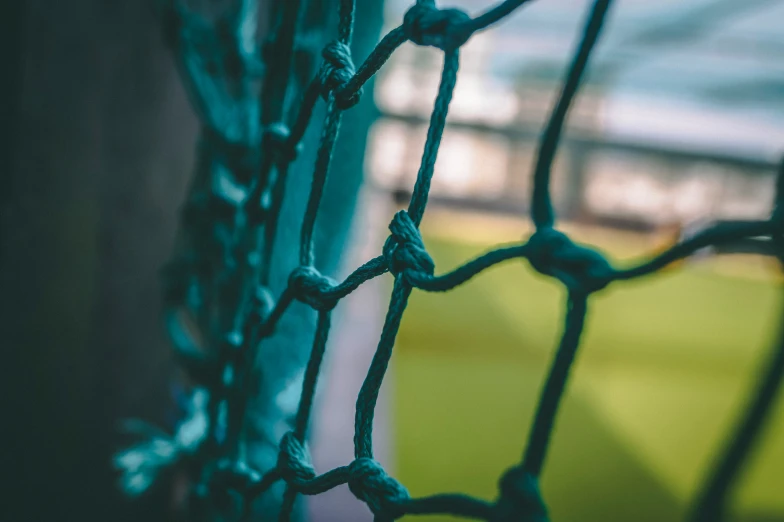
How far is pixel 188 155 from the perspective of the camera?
19.7 inches

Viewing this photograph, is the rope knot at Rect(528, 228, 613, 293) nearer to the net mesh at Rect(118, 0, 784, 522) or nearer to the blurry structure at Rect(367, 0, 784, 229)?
the net mesh at Rect(118, 0, 784, 522)

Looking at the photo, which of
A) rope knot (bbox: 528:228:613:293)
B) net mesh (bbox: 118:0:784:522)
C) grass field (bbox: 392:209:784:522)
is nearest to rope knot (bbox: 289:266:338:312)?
net mesh (bbox: 118:0:784:522)

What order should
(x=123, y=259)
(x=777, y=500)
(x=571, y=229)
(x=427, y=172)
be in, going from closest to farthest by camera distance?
(x=427, y=172) → (x=123, y=259) → (x=777, y=500) → (x=571, y=229)

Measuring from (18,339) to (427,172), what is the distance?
401 millimetres

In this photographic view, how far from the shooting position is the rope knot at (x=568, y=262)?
0.18 meters

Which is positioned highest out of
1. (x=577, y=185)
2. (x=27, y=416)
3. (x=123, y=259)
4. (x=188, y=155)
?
(x=577, y=185)

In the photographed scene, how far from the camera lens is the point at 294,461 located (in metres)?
0.27

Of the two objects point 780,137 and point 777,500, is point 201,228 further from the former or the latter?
point 780,137

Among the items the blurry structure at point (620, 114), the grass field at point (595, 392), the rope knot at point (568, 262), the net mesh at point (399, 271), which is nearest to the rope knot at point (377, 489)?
the net mesh at point (399, 271)

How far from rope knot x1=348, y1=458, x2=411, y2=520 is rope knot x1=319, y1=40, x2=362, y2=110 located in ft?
0.54

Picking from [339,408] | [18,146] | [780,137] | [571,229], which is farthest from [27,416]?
[780,137]

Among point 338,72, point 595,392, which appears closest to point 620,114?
point 595,392

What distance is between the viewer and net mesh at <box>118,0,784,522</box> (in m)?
0.17

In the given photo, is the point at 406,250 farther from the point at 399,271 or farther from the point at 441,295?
the point at 441,295
